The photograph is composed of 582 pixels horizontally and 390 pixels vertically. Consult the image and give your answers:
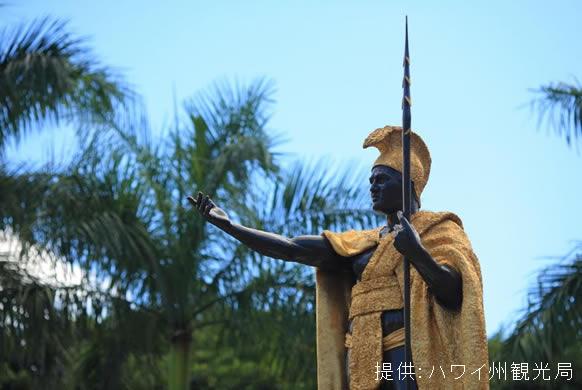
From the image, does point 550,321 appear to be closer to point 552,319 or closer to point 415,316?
point 552,319

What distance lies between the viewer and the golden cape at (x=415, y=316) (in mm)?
7031

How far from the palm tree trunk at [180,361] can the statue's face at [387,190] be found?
8.30 meters

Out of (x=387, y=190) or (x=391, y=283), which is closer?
(x=391, y=283)

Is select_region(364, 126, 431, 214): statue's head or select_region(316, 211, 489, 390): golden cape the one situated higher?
select_region(364, 126, 431, 214): statue's head

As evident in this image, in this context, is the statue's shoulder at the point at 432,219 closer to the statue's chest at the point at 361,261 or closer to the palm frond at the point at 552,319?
the statue's chest at the point at 361,261

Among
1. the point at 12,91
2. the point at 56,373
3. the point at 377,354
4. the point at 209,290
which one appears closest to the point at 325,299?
the point at 377,354

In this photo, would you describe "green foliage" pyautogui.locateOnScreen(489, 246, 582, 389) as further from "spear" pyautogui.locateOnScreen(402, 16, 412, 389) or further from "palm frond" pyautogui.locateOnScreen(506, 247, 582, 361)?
"spear" pyautogui.locateOnScreen(402, 16, 412, 389)

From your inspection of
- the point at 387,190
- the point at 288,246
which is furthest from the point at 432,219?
the point at 288,246

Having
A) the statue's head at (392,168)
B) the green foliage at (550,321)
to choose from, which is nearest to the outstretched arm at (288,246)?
the statue's head at (392,168)

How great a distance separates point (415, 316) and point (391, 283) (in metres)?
0.28

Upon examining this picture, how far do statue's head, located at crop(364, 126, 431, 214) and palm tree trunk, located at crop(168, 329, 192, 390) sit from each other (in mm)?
8293

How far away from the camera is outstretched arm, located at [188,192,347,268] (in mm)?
7453

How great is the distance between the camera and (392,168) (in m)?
7.70

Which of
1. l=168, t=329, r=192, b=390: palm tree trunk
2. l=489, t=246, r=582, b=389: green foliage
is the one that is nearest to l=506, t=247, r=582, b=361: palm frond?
l=489, t=246, r=582, b=389: green foliage
